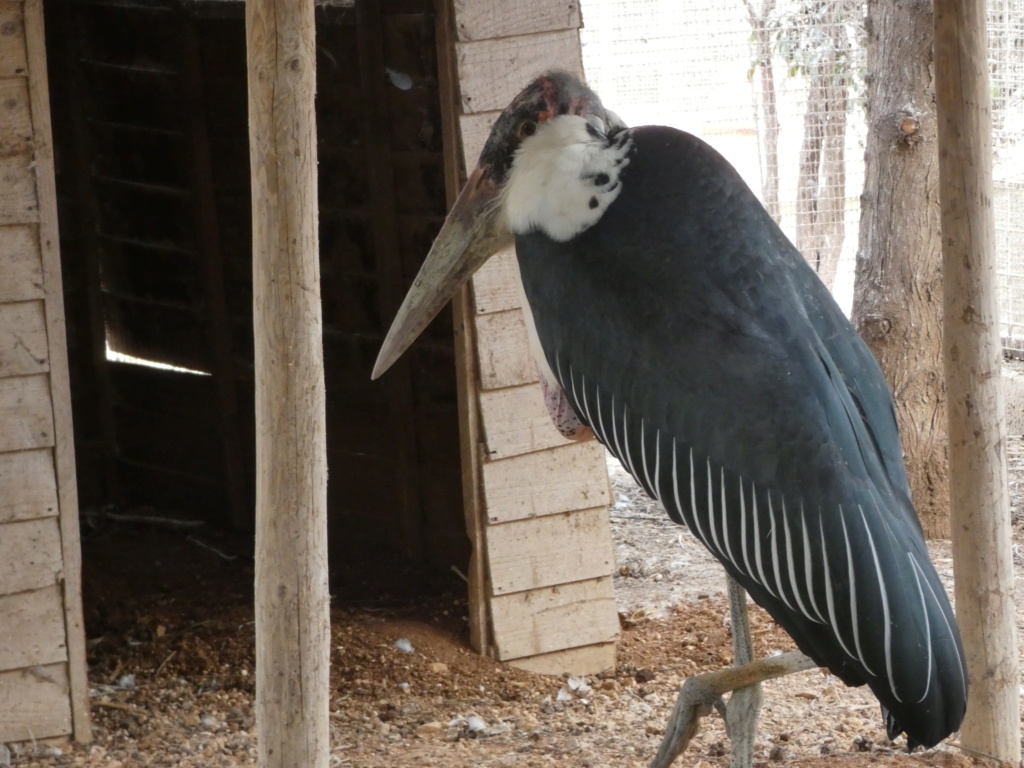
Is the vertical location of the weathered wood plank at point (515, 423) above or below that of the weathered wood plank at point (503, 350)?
below

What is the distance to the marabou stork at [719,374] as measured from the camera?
2514 mm

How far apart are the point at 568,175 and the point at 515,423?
1353mm

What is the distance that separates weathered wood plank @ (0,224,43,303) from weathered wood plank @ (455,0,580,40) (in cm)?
137

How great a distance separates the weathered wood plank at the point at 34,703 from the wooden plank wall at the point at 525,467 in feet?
4.42

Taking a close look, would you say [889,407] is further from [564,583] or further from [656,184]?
[564,583]

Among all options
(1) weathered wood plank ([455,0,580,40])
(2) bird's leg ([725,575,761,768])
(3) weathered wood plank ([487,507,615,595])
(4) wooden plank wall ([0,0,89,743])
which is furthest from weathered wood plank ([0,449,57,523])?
(2) bird's leg ([725,575,761,768])

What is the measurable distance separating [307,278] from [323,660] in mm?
718

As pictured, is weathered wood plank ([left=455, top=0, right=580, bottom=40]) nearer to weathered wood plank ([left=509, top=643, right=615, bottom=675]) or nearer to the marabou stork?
the marabou stork

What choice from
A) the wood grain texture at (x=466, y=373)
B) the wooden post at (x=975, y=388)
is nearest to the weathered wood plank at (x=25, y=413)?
the wood grain texture at (x=466, y=373)

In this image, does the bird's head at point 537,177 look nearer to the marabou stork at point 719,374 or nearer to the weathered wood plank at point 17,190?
the marabou stork at point 719,374

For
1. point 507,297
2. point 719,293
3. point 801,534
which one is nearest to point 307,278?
point 719,293

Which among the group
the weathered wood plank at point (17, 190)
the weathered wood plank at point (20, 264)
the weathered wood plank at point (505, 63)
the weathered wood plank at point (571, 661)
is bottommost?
the weathered wood plank at point (571, 661)

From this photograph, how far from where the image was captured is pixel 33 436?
3469 mm

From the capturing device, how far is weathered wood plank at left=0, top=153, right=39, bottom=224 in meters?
3.37
